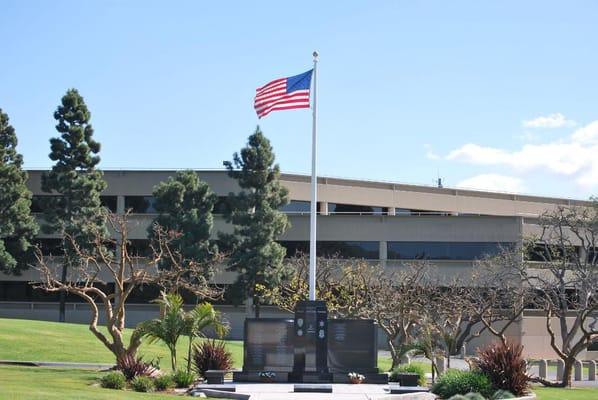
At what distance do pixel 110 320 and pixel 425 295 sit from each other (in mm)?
20232

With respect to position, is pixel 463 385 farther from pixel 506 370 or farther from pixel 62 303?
pixel 62 303

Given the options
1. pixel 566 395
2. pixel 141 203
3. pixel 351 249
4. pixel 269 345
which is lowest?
pixel 566 395

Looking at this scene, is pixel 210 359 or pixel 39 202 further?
pixel 39 202

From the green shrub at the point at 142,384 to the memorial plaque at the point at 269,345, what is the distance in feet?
15.2

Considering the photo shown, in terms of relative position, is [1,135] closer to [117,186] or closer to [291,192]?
[117,186]

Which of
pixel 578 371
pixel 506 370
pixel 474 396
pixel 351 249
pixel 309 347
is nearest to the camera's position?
pixel 474 396

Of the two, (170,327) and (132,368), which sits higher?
(170,327)

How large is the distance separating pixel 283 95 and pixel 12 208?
107 feet

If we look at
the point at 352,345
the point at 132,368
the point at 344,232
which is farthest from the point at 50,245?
the point at 352,345

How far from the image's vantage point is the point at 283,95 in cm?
2970

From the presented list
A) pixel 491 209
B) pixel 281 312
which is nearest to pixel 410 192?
pixel 491 209

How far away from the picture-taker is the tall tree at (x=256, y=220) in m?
55.7

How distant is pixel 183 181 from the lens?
5822 centimetres

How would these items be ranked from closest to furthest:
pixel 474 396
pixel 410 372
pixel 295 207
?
pixel 474 396, pixel 410 372, pixel 295 207
